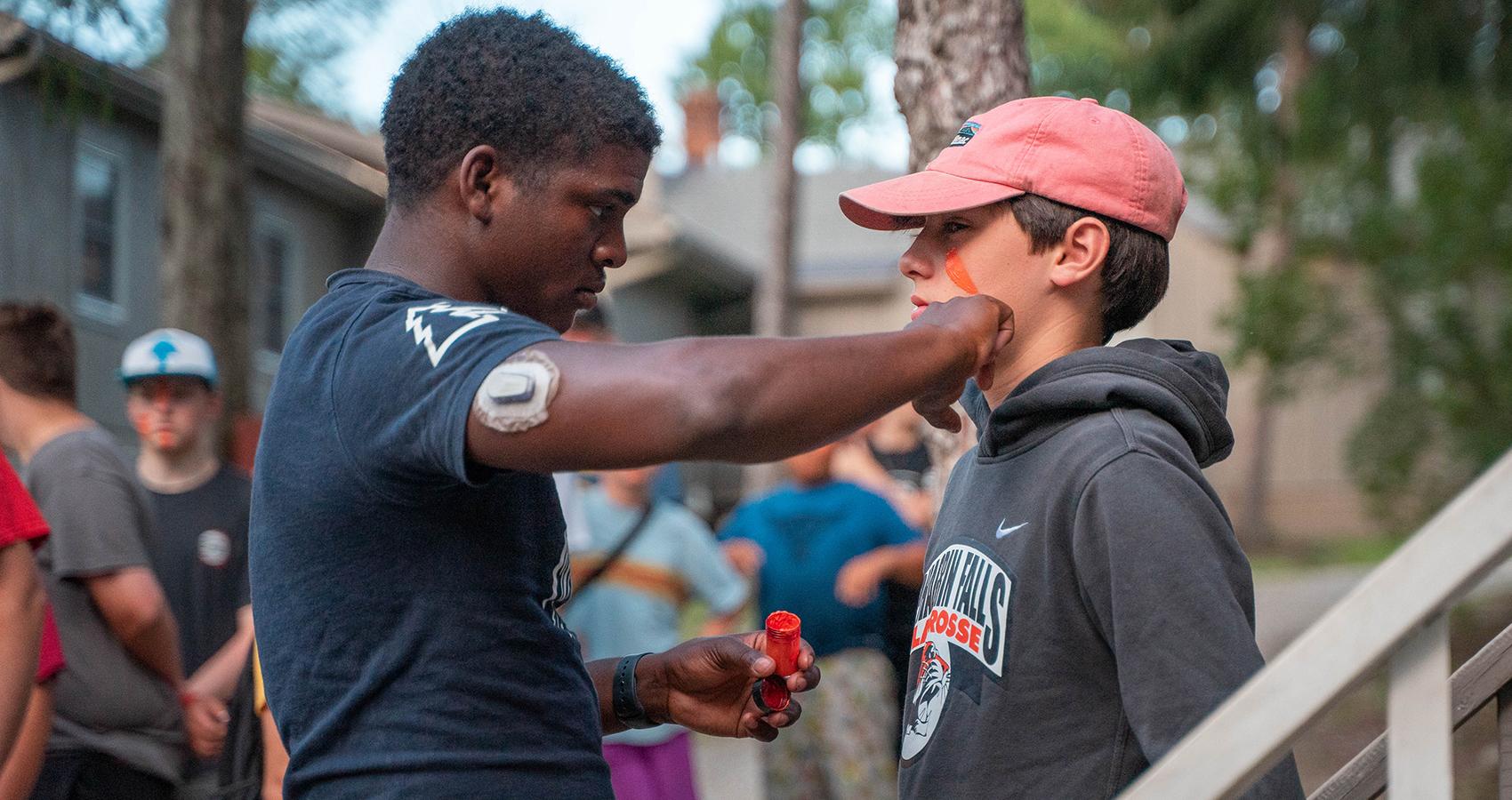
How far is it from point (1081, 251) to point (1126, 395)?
28 cm

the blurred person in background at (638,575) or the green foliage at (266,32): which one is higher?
the green foliage at (266,32)

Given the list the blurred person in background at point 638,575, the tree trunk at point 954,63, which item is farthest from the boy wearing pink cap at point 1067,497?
the blurred person in background at point 638,575

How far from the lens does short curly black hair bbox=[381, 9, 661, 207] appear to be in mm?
1816

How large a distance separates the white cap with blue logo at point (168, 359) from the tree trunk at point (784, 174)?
8.52m

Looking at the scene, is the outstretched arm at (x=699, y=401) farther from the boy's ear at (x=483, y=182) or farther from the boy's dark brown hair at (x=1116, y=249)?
the boy's dark brown hair at (x=1116, y=249)

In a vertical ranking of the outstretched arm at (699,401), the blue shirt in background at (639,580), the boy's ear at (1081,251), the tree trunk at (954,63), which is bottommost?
the blue shirt in background at (639,580)

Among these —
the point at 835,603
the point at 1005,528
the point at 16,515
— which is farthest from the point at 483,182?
the point at 835,603

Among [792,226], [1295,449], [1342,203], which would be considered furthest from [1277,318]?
[1295,449]

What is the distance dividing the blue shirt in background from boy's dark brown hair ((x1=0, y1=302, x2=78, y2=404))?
1824 millimetres

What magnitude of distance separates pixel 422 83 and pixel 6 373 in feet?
9.33

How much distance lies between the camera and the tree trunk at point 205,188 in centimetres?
798

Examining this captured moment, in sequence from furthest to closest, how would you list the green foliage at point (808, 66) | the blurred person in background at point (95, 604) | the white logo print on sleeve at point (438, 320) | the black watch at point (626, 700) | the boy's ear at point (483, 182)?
the green foliage at point (808, 66) → the blurred person in background at point (95, 604) → the black watch at point (626, 700) → the boy's ear at point (483, 182) → the white logo print on sleeve at point (438, 320)

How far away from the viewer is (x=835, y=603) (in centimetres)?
602

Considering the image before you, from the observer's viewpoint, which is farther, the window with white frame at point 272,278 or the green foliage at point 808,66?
the green foliage at point 808,66
